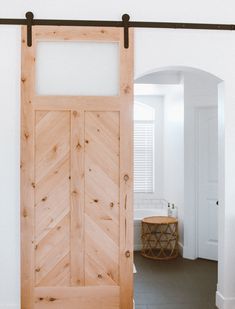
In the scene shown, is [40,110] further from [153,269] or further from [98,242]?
[153,269]

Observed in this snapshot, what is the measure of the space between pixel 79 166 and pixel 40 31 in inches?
50.0

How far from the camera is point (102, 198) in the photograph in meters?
3.16

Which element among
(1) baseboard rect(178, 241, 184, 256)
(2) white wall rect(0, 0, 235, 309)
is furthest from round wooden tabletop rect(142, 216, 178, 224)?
(2) white wall rect(0, 0, 235, 309)

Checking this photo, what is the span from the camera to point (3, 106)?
319 cm

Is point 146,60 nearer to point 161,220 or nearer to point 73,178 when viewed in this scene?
point 73,178

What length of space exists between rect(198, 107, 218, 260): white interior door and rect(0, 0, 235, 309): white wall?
5.19 feet

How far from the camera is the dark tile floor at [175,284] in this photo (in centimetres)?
358

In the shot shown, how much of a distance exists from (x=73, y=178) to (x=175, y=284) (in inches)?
76.7

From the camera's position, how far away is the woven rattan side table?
5.24m

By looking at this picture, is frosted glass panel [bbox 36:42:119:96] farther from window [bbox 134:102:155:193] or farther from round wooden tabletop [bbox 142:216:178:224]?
window [bbox 134:102:155:193]

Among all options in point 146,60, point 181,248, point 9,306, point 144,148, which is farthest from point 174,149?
point 9,306

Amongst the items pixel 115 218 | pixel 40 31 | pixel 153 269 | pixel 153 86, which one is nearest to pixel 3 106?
pixel 40 31

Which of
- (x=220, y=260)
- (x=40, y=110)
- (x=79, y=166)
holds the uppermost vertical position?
(x=40, y=110)

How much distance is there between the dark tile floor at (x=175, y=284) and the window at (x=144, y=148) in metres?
1.83
